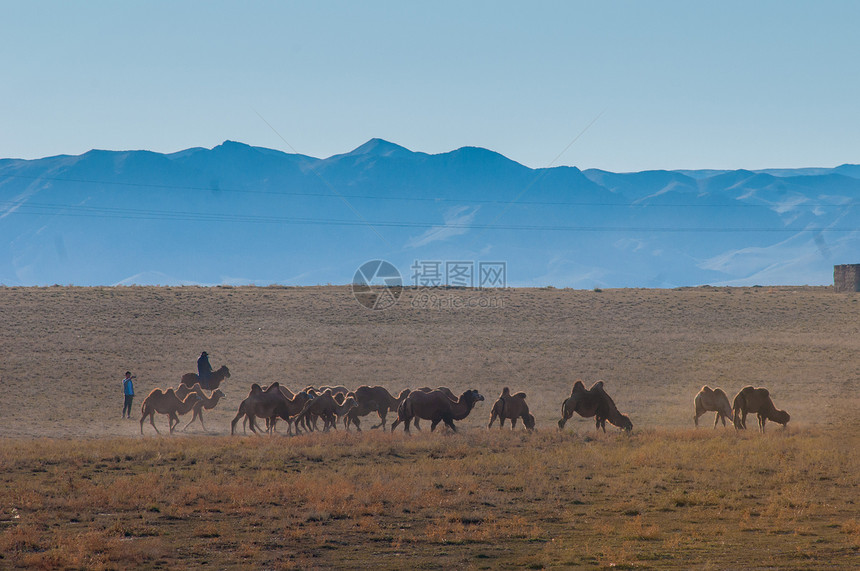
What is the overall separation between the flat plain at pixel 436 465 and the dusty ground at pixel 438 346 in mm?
280

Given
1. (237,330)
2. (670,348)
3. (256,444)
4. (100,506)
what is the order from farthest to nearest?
1. (237,330)
2. (670,348)
3. (256,444)
4. (100,506)

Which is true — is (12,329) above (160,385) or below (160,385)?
above

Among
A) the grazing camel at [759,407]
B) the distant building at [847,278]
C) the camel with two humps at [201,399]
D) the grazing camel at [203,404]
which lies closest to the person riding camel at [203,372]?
the camel with two humps at [201,399]

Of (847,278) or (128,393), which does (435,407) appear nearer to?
(128,393)

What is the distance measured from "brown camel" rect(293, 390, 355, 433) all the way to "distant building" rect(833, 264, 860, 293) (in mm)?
59060

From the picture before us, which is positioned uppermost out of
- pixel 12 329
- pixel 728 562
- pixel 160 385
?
pixel 12 329

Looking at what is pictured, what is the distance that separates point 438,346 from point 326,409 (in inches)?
964

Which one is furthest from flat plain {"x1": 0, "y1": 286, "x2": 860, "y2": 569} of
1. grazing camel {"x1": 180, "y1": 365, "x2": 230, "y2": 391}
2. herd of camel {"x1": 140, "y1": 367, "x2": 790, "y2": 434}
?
grazing camel {"x1": 180, "y1": 365, "x2": 230, "y2": 391}

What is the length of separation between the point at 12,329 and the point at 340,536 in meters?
44.0

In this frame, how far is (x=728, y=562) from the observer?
38.2 ft

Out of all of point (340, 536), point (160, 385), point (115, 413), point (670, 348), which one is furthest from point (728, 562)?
point (670, 348)

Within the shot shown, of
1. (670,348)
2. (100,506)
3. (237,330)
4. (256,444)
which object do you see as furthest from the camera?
(237,330)

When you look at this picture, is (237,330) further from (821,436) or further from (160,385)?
(821,436)

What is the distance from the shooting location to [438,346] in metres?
50.8
